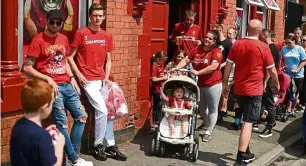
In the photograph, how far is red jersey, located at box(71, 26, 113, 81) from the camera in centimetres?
588

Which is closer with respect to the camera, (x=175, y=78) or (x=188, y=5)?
(x=175, y=78)

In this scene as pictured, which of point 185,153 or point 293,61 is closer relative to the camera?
point 185,153

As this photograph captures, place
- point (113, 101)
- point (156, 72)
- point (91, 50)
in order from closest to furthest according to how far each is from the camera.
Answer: point (91, 50) → point (113, 101) → point (156, 72)

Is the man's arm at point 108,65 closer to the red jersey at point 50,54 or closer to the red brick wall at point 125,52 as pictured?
the red brick wall at point 125,52

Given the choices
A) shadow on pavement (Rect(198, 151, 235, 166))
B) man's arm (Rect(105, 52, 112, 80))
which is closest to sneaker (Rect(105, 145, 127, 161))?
man's arm (Rect(105, 52, 112, 80))

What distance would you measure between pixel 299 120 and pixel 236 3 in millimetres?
3234

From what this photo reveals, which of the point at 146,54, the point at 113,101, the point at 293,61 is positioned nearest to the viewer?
the point at 113,101

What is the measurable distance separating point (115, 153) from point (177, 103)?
116 centimetres

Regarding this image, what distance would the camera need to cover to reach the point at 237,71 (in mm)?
6344

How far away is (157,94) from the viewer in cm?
790

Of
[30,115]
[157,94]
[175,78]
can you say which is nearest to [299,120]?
[157,94]

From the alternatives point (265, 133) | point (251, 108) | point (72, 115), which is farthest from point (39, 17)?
point (265, 133)

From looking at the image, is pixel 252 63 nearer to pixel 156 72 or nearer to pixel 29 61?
pixel 156 72

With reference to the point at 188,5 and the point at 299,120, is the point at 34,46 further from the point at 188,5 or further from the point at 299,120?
the point at 299,120
